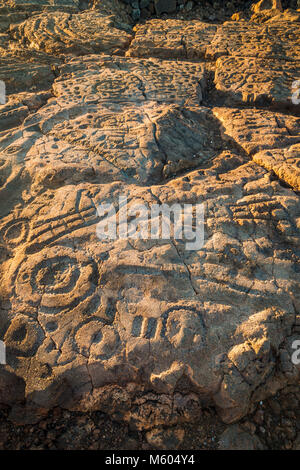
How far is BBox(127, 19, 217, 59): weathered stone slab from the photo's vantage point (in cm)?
394

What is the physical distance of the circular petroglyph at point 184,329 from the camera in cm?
167

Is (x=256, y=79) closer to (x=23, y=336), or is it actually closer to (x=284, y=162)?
(x=284, y=162)

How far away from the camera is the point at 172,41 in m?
4.05

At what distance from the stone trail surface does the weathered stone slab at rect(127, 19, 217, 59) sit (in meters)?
0.55

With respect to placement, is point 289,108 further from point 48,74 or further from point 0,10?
point 0,10

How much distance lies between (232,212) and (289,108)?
1.66 meters

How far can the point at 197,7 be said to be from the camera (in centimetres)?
508

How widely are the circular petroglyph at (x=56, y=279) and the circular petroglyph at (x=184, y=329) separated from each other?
18.6 inches

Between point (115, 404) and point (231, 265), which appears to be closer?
point (115, 404)

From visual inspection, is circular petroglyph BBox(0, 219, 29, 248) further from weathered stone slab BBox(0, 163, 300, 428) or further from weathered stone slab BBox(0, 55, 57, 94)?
weathered stone slab BBox(0, 55, 57, 94)

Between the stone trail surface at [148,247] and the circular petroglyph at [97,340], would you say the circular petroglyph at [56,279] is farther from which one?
the circular petroglyph at [97,340]

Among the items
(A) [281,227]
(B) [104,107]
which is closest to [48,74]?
(B) [104,107]

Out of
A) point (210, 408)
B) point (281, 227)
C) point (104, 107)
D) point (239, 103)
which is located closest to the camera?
point (210, 408)

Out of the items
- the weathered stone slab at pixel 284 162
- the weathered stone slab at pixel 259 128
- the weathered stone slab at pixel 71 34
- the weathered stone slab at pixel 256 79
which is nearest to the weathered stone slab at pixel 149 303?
the weathered stone slab at pixel 284 162
